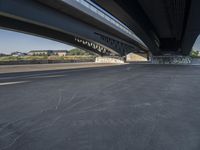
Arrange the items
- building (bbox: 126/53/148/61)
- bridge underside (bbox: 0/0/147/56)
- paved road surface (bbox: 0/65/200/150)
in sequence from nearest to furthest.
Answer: paved road surface (bbox: 0/65/200/150) < bridge underside (bbox: 0/0/147/56) < building (bbox: 126/53/148/61)

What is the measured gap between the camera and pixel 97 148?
3283 mm

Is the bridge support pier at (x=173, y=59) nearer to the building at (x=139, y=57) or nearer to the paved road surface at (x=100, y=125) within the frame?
the building at (x=139, y=57)

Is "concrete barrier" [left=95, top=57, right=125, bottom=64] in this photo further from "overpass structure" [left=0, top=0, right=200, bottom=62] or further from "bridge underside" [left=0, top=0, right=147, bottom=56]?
"overpass structure" [left=0, top=0, right=200, bottom=62]

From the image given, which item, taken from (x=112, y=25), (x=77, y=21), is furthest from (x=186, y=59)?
(x=77, y=21)

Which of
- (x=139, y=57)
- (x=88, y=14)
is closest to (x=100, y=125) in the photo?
(x=88, y=14)

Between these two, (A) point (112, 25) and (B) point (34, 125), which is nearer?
(B) point (34, 125)

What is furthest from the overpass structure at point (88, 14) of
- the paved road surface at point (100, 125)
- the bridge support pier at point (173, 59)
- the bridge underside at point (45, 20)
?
the bridge support pier at point (173, 59)

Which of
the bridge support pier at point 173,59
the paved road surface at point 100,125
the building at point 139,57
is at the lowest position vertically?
the paved road surface at point 100,125

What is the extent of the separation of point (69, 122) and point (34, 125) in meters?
0.88

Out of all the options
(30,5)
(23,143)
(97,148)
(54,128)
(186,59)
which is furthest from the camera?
(186,59)

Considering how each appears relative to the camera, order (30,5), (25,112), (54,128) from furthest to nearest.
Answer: (30,5) < (25,112) < (54,128)

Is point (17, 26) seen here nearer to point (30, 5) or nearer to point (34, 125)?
point (30, 5)

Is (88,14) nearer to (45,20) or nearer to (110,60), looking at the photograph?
(45,20)

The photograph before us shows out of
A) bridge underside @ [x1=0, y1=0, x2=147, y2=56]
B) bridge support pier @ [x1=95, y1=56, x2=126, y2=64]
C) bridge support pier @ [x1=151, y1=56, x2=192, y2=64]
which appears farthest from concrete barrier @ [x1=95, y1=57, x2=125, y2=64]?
bridge underside @ [x1=0, y1=0, x2=147, y2=56]
